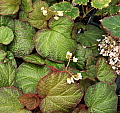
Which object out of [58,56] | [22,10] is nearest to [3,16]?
[22,10]

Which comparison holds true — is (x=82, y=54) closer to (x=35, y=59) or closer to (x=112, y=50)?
(x=112, y=50)

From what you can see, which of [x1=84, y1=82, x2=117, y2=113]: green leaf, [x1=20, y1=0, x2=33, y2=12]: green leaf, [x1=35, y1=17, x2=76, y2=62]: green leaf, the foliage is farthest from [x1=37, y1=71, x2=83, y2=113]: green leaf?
[x1=20, y1=0, x2=33, y2=12]: green leaf

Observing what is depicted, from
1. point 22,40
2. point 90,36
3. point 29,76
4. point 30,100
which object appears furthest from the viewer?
point 90,36

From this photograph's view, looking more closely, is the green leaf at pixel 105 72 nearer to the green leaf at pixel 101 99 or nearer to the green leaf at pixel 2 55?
the green leaf at pixel 101 99

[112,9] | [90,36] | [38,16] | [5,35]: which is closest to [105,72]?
[90,36]

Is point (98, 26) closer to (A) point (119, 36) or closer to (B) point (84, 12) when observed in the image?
(B) point (84, 12)

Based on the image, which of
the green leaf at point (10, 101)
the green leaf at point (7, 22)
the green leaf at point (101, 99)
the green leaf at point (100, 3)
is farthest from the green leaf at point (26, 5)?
the green leaf at point (101, 99)
